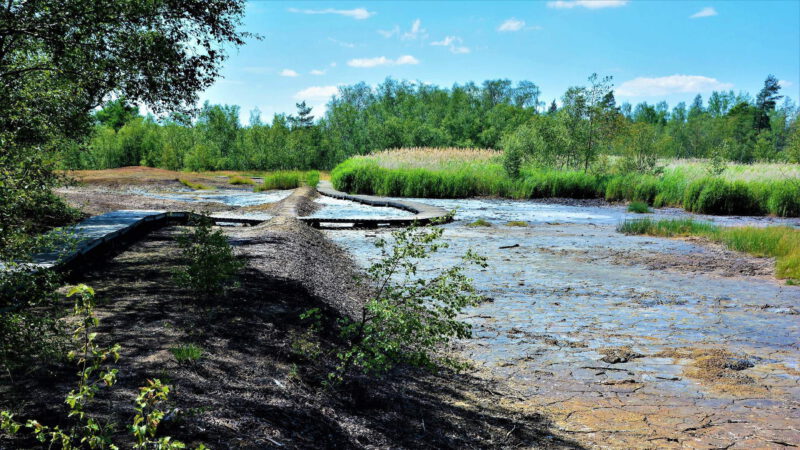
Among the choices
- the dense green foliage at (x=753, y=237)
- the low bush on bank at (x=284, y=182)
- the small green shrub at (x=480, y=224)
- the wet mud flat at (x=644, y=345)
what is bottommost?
the wet mud flat at (x=644, y=345)

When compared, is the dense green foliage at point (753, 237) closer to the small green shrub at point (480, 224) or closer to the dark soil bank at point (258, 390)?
the small green shrub at point (480, 224)

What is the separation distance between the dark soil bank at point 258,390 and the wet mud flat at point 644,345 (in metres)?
0.56

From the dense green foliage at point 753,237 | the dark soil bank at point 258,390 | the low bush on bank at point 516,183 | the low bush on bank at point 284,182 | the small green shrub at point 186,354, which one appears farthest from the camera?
the low bush on bank at point 284,182

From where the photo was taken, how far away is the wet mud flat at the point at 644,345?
3.66 m

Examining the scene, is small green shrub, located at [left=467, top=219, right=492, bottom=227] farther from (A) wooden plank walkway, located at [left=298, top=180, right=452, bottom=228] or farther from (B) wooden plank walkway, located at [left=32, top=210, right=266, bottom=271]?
(B) wooden plank walkway, located at [left=32, top=210, right=266, bottom=271]

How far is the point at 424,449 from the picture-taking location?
2.90 m

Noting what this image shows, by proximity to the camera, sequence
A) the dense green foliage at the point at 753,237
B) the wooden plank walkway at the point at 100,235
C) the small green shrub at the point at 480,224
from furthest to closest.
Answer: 1. the small green shrub at the point at 480,224
2. the dense green foliage at the point at 753,237
3. the wooden plank walkway at the point at 100,235

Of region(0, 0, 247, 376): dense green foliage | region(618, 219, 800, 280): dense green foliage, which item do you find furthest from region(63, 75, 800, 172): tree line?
region(618, 219, 800, 280): dense green foliage

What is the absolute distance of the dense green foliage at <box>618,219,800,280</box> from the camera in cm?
886

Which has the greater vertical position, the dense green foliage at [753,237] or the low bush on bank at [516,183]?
the low bush on bank at [516,183]

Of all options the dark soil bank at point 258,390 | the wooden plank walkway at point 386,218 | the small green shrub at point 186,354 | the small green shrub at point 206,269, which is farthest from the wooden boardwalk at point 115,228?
the small green shrub at point 186,354

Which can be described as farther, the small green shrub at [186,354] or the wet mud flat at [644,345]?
the wet mud flat at [644,345]

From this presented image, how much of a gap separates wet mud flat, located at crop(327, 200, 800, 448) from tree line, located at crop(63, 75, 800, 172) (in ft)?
22.7

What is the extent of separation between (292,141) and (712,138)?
178 ft
